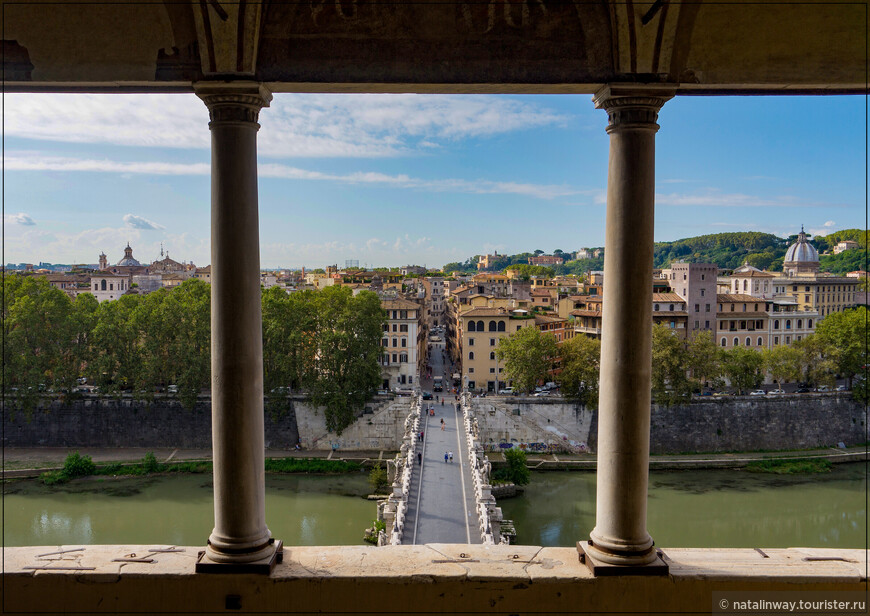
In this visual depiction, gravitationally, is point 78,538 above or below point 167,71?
below

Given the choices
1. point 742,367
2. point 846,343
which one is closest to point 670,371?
point 742,367

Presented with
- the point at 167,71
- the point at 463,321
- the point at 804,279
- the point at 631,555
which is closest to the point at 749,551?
the point at 631,555

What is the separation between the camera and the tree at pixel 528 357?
75.4 feet

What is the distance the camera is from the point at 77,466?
17781mm

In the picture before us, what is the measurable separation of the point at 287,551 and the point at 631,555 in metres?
1.46

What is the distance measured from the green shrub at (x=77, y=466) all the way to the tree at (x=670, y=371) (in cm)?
1745

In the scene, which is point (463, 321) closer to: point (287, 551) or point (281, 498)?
point (281, 498)

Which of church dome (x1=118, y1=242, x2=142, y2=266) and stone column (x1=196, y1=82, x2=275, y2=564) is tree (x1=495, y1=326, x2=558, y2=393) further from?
church dome (x1=118, y1=242, x2=142, y2=266)

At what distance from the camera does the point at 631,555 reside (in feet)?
8.47

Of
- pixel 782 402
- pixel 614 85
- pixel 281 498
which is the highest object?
pixel 614 85

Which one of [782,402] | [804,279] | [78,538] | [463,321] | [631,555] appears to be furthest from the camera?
[804,279]

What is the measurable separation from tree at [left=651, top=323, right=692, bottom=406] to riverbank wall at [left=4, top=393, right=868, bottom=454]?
18.8 inches

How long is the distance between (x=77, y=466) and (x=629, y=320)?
62.6ft

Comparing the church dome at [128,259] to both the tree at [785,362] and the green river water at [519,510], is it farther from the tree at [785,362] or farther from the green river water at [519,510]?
the tree at [785,362]
